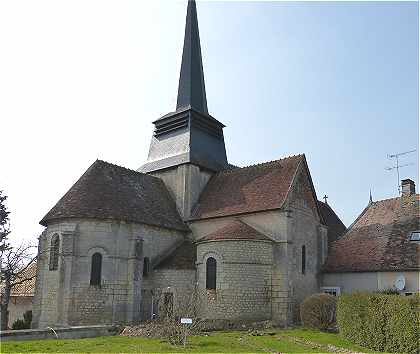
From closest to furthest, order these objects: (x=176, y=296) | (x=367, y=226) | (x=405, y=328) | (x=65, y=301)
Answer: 1. (x=405, y=328)
2. (x=65, y=301)
3. (x=176, y=296)
4. (x=367, y=226)

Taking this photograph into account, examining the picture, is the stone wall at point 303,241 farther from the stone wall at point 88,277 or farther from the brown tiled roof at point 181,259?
the stone wall at point 88,277

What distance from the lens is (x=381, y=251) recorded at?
26750mm

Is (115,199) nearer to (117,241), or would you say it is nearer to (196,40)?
(117,241)

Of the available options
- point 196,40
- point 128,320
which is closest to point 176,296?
point 128,320

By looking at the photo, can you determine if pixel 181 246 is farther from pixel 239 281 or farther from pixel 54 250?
pixel 54 250

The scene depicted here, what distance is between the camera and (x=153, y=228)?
2727 cm

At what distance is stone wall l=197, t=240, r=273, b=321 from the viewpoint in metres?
23.6

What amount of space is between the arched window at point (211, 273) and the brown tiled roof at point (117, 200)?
13.9 feet

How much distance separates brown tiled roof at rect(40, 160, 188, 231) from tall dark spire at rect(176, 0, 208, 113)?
6.94m

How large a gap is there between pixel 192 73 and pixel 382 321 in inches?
947

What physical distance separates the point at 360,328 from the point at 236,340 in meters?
4.78

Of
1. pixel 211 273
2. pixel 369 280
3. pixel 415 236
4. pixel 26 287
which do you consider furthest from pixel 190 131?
pixel 415 236

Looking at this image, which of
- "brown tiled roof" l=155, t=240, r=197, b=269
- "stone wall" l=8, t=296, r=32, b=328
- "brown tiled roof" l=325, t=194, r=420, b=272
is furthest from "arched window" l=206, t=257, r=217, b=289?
"stone wall" l=8, t=296, r=32, b=328

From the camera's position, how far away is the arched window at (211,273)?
2445cm
